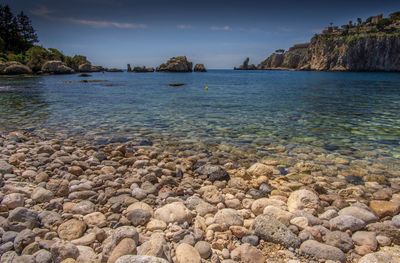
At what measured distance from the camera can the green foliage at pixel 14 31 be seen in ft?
376

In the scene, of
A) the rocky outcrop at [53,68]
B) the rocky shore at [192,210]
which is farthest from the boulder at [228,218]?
the rocky outcrop at [53,68]

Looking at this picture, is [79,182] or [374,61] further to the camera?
[374,61]

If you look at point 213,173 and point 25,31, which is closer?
point 213,173

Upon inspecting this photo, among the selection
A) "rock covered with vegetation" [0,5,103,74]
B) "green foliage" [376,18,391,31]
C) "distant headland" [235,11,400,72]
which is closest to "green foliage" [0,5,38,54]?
"rock covered with vegetation" [0,5,103,74]

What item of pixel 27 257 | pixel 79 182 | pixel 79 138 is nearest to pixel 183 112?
pixel 79 138

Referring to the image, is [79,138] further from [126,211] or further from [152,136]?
[126,211]

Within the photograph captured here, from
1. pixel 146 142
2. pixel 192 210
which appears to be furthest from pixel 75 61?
pixel 192 210

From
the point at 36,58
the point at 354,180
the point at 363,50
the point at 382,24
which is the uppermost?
the point at 382,24

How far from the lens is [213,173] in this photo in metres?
7.71

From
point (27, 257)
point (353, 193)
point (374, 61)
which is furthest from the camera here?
point (374, 61)

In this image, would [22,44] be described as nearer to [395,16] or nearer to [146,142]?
[146,142]

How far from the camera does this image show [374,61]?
484 ft

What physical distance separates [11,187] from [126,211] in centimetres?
284

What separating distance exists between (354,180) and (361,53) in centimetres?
17167
